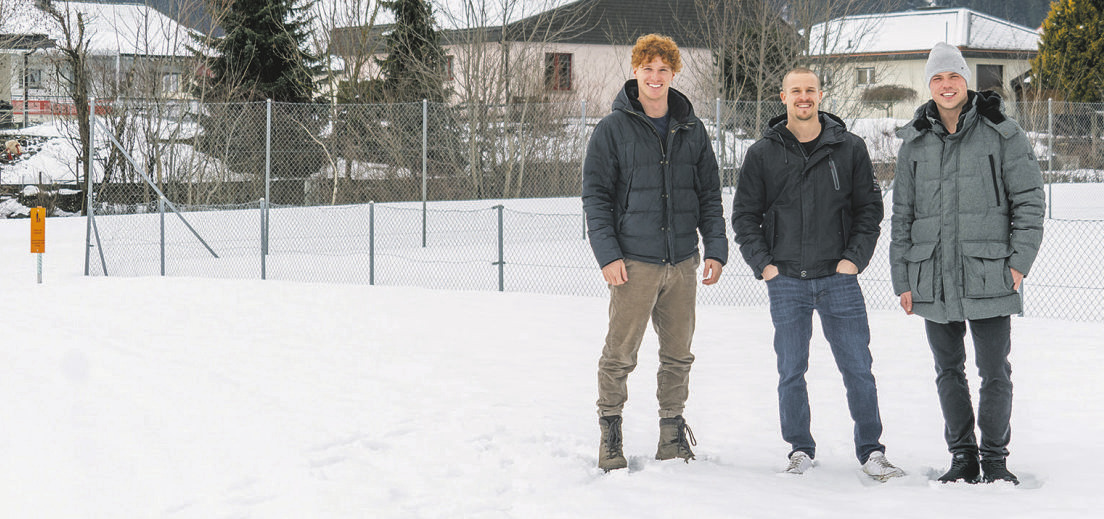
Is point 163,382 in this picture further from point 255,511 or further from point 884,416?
point 884,416

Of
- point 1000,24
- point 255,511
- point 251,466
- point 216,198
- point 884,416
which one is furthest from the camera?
point 1000,24

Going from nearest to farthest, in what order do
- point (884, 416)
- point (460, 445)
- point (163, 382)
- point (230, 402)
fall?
1. point (460, 445)
2. point (884, 416)
3. point (230, 402)
4. point (163, 382)

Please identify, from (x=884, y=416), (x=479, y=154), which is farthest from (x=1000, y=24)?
(x=884, y=416)

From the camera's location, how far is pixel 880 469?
4594mm

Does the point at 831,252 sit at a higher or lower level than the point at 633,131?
lower

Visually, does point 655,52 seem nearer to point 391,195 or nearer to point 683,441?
point 683,441

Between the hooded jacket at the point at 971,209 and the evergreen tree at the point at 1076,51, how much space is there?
28.0 m

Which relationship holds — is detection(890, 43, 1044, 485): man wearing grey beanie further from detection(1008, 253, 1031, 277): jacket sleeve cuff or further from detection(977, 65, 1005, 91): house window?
detection(977, 65, 1005, 91): house window

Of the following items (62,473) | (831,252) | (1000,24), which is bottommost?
(62,473)

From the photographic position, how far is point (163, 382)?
22.7ft

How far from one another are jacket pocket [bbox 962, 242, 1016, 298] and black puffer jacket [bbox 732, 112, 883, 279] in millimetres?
398

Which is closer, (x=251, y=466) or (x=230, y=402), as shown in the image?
(x=251, y=466)

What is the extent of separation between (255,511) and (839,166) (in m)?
2.68

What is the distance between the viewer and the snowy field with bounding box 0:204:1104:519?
443 centimetres
